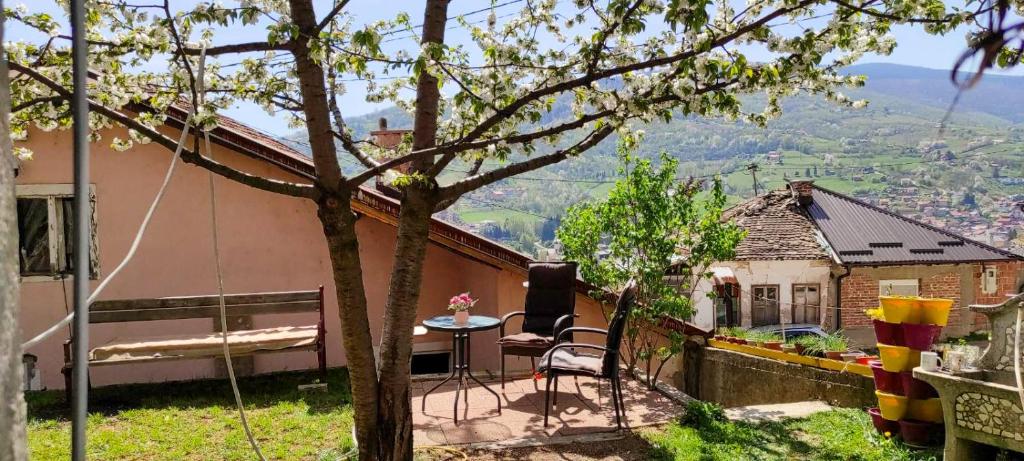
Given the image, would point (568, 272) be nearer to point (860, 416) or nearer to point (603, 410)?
point (603, 410)

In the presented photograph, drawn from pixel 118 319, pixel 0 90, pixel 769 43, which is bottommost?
pixel 118 319

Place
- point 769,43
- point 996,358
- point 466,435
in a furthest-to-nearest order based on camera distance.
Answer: point 466,435, point 996,358, point 769,43

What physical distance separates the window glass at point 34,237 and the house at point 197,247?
12mm

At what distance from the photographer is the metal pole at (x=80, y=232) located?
1076mm

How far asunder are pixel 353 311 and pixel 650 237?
13.1 ft

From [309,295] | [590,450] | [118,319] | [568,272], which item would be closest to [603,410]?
[590,450]

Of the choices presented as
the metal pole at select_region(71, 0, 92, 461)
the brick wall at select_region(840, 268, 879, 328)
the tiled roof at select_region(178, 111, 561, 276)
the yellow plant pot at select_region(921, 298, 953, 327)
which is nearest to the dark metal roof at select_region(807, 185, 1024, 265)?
the brick wall at select_region(840, 268, 879, 328)

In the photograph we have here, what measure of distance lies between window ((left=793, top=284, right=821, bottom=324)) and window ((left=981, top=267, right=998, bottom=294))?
573 cm

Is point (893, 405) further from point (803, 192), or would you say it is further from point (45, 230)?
point (803, 192)

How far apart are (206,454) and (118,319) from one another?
2934mm

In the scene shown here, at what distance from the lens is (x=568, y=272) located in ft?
24.3

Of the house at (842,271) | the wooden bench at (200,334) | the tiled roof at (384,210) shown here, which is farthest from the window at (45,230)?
the house at (842,271)

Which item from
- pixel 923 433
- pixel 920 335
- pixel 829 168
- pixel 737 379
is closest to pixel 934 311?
pixel 920 335

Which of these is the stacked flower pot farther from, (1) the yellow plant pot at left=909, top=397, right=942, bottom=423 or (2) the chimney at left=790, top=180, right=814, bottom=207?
(2) the chimney at left=790, top=180, right=814, bottom=207
